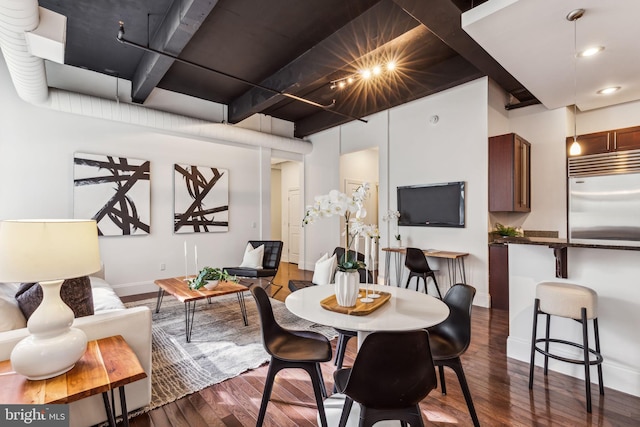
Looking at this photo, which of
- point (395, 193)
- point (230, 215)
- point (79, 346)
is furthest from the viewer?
point (230, 215)

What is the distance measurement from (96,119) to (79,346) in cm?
440

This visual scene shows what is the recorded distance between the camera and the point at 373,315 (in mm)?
1694

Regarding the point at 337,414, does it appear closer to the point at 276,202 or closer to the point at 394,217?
the point at 394,217

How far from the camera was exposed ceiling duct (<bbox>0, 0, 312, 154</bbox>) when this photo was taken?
2305 mm

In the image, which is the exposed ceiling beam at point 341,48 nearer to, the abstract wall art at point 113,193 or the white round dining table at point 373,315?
the abstract wall art at point 113,193

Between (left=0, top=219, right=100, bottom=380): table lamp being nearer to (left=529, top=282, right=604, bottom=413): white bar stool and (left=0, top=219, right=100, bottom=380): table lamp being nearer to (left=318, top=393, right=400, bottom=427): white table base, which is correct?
(left=318, top=393, right=400, bottom=427): white table base

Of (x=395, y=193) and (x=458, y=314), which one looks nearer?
(x=458, y=314)

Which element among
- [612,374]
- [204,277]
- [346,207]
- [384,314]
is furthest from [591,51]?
[204,277]

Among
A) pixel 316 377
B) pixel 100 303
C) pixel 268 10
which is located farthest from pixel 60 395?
pixel 268 10

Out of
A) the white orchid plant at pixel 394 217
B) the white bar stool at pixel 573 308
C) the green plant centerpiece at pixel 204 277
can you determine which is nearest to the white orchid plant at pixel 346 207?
the white bar stool at pixel 573 308

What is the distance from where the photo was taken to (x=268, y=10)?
10.0 ft

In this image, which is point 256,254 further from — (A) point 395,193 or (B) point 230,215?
(A) point 395,193

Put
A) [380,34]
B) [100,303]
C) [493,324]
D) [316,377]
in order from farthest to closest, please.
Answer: [493,324] < [380,34] < [100,303] < [316,377]

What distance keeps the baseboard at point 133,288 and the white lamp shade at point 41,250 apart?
3.99 m
